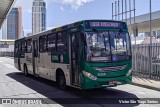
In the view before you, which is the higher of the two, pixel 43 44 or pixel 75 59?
pixel 43 44

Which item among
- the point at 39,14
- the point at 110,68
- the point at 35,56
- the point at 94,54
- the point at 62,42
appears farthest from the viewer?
the point at 39,14

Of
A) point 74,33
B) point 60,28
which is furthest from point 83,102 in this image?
point 60,28

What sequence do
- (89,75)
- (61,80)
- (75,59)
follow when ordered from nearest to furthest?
1. (89,75)
2. (75,59)
3. (61,80)

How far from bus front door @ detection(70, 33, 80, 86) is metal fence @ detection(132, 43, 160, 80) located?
18.5ft

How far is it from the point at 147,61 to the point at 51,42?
564 centimetres

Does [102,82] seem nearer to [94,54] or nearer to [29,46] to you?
[94,54]

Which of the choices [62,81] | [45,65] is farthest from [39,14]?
[62,81]

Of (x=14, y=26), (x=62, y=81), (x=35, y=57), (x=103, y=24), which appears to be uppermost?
(x=14, y=26)

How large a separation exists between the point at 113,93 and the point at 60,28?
3.76 meters

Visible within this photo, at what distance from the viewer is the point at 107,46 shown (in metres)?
10.8

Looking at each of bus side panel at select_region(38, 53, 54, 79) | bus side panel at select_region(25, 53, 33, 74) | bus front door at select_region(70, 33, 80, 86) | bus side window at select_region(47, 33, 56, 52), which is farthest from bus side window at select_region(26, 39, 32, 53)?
bus front door at select_region(70, 33, 80, 86)

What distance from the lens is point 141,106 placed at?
912 cm

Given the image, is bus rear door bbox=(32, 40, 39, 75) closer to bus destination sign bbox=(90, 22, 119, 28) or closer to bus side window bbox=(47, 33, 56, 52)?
bus side window bbox=(47, 33, 56, 52)

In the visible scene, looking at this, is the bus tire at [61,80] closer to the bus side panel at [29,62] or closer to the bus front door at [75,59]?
the bus front door at [75,59]
